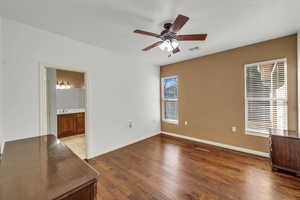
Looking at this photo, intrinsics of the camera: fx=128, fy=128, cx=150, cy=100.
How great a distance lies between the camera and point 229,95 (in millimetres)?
3350

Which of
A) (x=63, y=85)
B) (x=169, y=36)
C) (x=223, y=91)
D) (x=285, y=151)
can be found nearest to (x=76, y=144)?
(x=63, y=85)

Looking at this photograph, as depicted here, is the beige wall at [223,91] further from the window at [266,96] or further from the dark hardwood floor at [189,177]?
the dark hardwood floor at [189,177]

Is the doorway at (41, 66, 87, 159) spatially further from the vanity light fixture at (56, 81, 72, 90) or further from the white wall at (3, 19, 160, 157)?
the white wall at (3, 19, 160, 157)

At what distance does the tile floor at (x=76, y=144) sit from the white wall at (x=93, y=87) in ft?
1.91

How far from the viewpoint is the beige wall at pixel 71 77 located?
5008 millimetres

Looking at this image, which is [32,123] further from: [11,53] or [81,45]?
[81,45]

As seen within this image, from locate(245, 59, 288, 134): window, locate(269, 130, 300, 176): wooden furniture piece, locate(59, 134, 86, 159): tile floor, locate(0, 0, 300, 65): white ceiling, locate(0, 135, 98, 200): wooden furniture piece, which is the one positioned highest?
locate(0, 0, 300, 65): white ceiling

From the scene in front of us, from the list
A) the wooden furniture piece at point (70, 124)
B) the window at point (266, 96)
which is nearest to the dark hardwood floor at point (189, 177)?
the window at point (266, 96)

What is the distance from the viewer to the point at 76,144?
3.80 m

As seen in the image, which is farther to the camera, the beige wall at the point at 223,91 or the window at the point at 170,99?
the window at the point at 170,99

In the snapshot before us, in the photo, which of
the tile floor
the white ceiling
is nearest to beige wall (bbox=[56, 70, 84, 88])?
the tile floor

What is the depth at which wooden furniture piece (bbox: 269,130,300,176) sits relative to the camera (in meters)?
2.14

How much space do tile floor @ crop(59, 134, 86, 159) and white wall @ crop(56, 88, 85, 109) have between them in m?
1.25

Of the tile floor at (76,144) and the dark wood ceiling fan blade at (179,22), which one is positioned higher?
the dark wood ceiling fan blade at (179,22)
